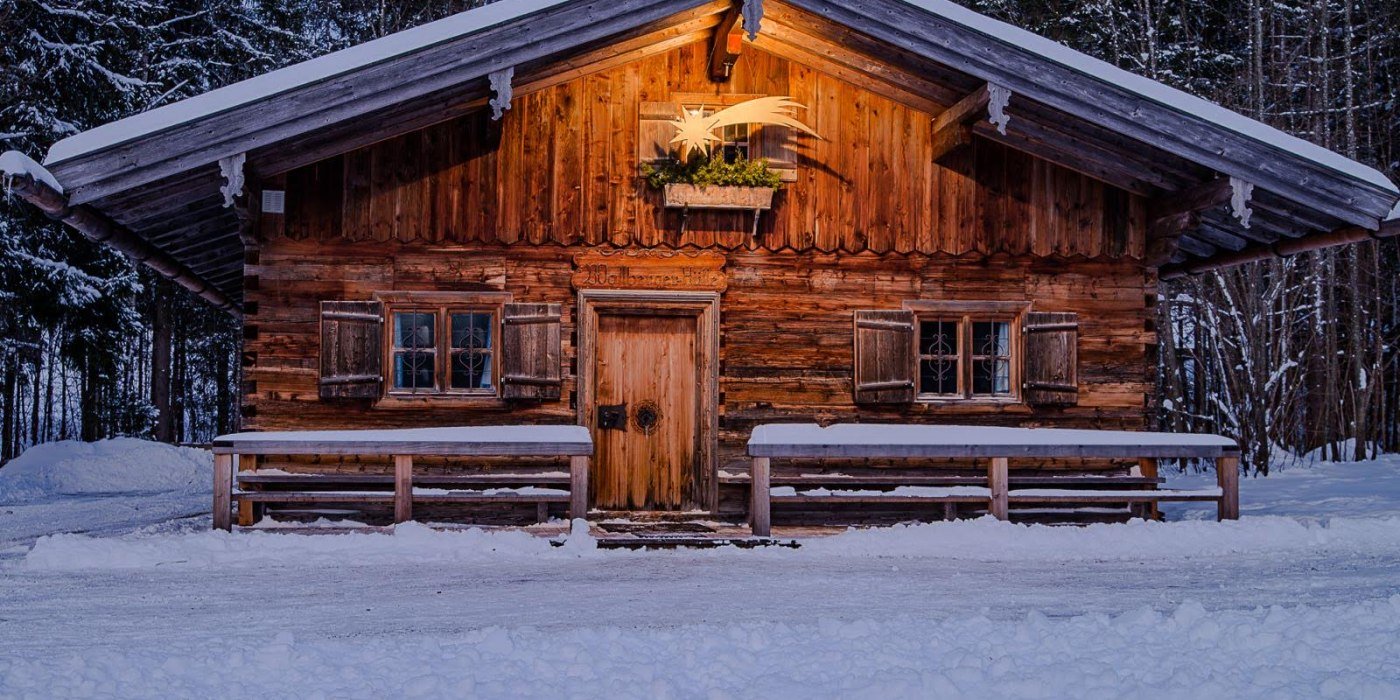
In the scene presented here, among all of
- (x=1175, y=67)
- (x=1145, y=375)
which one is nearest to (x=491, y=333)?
(x=1145, y=375)

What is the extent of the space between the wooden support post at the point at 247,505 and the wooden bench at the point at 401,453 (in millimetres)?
12

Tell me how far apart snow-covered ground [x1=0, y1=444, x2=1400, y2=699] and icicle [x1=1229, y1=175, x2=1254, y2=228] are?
2.91 metres

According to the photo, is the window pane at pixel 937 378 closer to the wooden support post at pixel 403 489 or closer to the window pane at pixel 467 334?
the window pane at pixel 467 334

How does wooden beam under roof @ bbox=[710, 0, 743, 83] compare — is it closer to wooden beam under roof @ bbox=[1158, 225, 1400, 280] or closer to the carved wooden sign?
the carved wooden sign

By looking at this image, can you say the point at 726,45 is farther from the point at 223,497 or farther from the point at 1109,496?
the point at 223,497

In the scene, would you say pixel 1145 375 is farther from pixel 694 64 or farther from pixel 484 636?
pixel 484 636

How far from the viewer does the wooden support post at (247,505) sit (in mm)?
10344

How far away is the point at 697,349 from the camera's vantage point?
1177 centimetres

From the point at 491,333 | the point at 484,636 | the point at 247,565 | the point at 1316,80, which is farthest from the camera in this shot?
the point at 1316,80

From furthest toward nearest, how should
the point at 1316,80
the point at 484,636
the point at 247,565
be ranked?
1. the point at 1316,80
2. the point at 247,565
3. the point at 484,636

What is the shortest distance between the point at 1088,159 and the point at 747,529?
5290 mm

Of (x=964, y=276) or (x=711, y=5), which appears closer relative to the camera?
(x=711, y=5)

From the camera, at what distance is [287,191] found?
36.4 feet

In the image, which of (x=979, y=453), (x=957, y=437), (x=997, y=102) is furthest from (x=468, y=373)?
(x=997, y=102)
